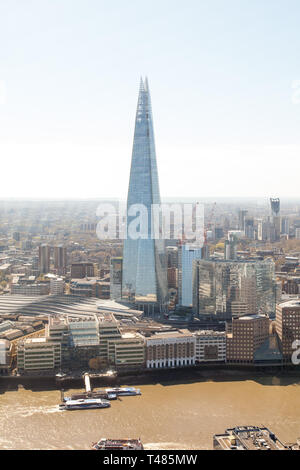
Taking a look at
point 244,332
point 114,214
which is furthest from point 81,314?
point 114,214

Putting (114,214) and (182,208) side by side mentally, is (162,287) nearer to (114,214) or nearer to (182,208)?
(182,208)

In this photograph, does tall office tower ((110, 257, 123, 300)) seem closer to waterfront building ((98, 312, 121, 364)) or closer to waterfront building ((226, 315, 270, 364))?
waterfront building ((98, 312, 121, 364))

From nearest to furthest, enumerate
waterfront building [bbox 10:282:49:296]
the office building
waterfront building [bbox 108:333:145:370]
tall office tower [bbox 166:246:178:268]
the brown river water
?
the brown river water < waterfront building [bbox 108:333:145:370] < waterfront building [bbox 10:282:49:296] < tall office tower [bbox 166:246:178:268] < the office building

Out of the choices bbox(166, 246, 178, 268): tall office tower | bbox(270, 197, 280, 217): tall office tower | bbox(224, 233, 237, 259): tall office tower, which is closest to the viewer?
bbox(166, 246, 178, 268): tall office tower

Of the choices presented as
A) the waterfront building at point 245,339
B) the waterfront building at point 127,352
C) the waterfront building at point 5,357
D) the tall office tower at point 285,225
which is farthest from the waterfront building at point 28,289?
the tall office tower at point 285,225

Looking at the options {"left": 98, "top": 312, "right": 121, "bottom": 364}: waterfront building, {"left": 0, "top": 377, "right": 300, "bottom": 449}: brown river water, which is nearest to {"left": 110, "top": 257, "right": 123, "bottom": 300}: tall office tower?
{"left": 98, "top": 312, "right": 121, "bottom": 364}: waterfront building

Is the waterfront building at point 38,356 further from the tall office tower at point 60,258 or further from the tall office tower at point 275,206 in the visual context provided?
the tall office tower at point 275,206

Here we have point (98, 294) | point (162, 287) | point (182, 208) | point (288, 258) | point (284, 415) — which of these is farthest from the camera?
point (288, 258)

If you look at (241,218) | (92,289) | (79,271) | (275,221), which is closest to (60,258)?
(79,271)
